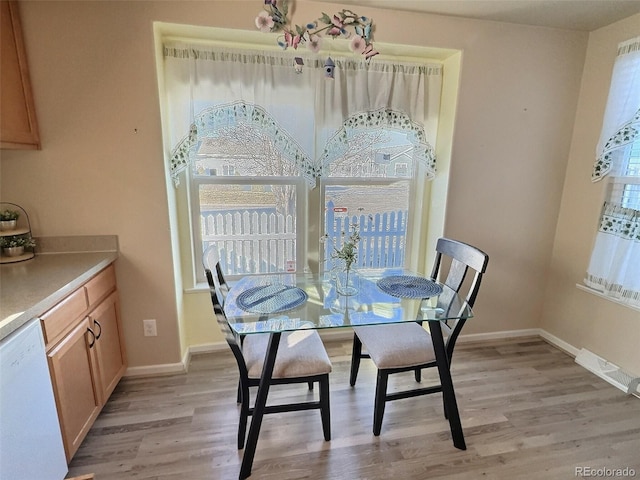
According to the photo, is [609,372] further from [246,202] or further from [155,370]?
[155,370]

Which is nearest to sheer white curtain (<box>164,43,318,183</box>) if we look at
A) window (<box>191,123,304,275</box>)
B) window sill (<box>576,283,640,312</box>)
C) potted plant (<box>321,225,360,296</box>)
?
window (<box>191,123,304,275</box>)

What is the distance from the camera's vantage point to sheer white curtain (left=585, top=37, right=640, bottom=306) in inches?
80.0

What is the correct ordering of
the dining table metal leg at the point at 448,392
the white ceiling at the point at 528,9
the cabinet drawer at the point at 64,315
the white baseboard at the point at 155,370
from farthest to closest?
the white baseboard at the point at 155,370, the white ceiling at the point at 528,9, the dining table metal leg at the point at 448,392, the cabinet drawer at the point at 64,315

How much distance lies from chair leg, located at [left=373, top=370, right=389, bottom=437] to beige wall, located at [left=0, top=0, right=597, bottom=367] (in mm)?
1332

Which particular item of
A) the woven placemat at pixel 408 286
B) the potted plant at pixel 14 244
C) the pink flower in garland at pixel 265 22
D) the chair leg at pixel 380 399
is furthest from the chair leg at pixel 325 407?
the potted plant at pixel 14 244

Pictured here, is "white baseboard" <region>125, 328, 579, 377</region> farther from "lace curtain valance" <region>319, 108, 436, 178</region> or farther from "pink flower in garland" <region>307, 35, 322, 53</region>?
"pink flower in garland" <region>307, 35, 322, 53</region>

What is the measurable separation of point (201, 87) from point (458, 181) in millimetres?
1906

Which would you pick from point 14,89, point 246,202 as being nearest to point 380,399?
point 246,202

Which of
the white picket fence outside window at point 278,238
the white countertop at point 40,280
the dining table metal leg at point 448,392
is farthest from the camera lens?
the white picket fence outside window at point 278,238

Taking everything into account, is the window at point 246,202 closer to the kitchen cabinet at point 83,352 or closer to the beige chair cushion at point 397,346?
the kitchen cabinet at point 83,352

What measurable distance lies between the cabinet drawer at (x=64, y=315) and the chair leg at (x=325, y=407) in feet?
3.94

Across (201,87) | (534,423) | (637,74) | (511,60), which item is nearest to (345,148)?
(201,87)

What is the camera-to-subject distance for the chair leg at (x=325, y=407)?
157 centimetres

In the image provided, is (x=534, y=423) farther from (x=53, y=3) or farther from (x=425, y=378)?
(x=53, y=3)
